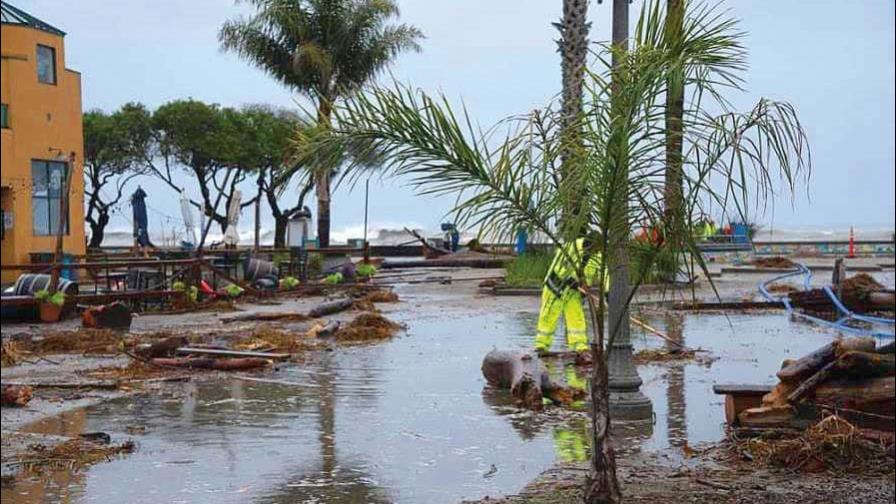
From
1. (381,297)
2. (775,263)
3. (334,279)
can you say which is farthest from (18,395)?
(775,263)

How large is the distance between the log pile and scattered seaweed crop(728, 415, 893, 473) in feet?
0.87

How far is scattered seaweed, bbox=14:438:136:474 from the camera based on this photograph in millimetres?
7770

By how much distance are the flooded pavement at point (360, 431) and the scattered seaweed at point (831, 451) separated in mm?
899

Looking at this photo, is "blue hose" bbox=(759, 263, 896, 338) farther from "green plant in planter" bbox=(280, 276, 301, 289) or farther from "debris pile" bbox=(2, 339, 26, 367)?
"debris pile" bbox=(2, 339, 26, 367)

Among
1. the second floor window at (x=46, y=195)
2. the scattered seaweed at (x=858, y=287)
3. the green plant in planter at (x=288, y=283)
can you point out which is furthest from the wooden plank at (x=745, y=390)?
the green plant in planter at (x=288, y=283)

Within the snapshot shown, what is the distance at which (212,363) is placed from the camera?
42.2 feet

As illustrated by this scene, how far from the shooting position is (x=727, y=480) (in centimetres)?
715

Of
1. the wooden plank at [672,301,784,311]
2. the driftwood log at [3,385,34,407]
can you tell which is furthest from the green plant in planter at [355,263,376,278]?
the driftwood log at [3,385,34,407]

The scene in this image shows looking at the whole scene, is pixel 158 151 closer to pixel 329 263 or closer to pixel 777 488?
pixel 329 263

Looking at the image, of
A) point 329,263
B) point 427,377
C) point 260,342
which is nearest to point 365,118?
point 427,377

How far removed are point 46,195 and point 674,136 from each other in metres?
17.5

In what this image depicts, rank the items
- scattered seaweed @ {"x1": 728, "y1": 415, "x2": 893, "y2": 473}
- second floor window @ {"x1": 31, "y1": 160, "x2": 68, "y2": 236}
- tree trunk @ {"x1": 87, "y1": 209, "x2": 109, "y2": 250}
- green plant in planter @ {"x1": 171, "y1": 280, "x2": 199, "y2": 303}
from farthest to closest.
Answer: tree trunk @ {"x1": 87, "y1": 209, "x2": 109, "y2": 250}, green plant in planter @ {"x1": 171, "y1": 280, "x2": 199, "y2": 303}, second floor window @ {"x1": 31, "y1": 160, "x2": 68, "y2": 236}, scattered seaweed @ {"x1": 728, "y1": 415, "x2": 893, "y2": 473}

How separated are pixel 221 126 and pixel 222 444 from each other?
42970mm

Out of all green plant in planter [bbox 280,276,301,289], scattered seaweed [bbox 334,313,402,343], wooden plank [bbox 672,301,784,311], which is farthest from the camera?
green plant in planter [bbox 280,276,301,289]
